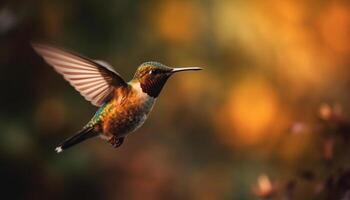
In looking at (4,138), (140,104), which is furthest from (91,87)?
(4,138)

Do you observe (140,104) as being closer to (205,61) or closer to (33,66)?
(33,66)

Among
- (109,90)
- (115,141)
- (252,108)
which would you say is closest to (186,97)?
(252,108)

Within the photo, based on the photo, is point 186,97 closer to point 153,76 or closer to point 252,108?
point 252,108

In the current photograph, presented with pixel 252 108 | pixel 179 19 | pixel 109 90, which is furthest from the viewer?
pixel 252 108

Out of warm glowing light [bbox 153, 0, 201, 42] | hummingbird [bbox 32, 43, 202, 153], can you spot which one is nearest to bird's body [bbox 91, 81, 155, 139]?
hummingbird [bbox 32, 43, 202, 153]

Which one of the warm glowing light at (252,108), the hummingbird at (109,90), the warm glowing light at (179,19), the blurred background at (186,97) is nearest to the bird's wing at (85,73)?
the hummingbird at (109,90)

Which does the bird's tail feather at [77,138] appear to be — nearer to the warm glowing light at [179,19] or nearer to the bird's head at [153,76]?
the bird's head at [153,76]

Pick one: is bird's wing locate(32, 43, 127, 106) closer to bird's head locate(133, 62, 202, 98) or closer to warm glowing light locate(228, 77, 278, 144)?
bird's head locate(133, 62, 202, 98)
